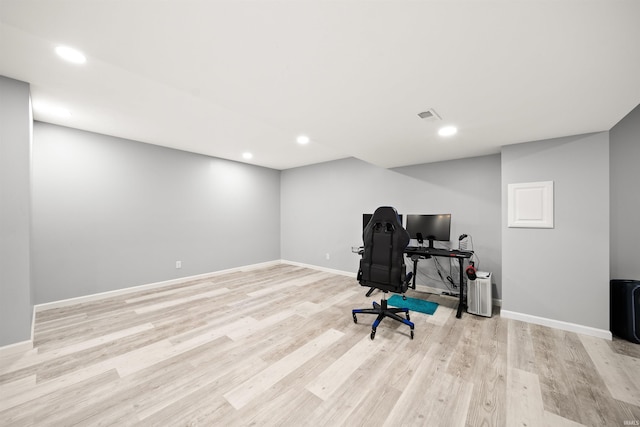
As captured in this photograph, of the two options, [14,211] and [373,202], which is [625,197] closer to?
[373,202]

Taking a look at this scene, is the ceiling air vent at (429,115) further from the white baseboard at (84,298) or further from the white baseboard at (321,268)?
the white baseboard at (84,298)

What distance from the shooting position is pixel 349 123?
2.62m

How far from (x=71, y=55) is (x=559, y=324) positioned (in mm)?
5641

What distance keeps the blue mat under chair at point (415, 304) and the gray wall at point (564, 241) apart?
0.92 meters

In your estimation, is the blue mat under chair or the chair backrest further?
the blue mat under chair

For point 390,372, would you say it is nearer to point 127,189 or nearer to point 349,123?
point 349,123

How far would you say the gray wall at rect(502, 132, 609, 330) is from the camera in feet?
8.67

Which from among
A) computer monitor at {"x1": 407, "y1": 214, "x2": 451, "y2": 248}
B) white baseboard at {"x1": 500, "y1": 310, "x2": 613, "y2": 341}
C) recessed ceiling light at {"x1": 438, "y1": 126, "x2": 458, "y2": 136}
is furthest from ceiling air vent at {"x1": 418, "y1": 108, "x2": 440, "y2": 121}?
white baseboard at {"x1": 500, "y1": 310, "x2": 613, "y2": 341}

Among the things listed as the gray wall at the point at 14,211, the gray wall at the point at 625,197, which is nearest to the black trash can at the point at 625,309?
the gray wall at the point at 625,197

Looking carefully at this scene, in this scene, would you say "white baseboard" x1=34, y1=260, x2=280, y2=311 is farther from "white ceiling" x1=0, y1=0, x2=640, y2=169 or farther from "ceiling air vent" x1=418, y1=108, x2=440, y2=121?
"ceiling air vent" x1=418, y1=108, x2=440, y2=121

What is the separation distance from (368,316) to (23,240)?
3.76 m

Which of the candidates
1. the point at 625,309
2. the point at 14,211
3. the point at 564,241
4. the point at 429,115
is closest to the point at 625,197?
the point at 564,241

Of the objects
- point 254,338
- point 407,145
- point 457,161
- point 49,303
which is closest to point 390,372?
point 254,338

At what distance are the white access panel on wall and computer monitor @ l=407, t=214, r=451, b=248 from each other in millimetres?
728
